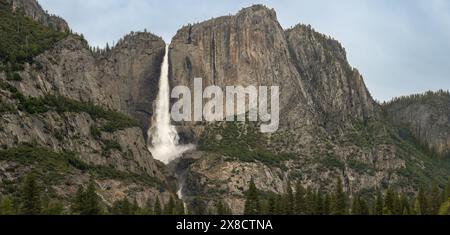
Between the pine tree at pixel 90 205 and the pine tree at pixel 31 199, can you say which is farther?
the pine tree at pixel 90 205

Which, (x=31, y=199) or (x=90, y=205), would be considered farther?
(x=90, y=205)

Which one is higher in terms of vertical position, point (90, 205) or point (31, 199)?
point (31, 199)

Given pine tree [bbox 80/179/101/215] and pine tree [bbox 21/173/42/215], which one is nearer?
pine tree [bbox 21/173/42/215]
